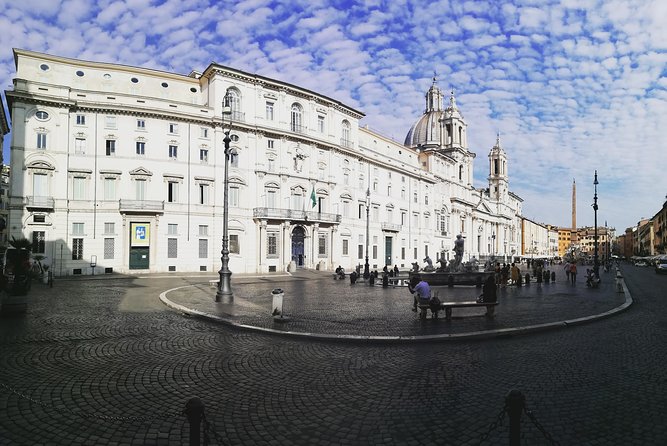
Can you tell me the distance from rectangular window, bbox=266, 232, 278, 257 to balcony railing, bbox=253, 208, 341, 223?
186cm

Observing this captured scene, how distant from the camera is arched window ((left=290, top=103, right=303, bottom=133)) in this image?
42.7 meters

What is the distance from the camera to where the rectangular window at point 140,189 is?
110ft

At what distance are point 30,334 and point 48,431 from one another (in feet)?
19.7

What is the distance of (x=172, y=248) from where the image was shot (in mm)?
34781

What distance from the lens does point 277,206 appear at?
4050 cm

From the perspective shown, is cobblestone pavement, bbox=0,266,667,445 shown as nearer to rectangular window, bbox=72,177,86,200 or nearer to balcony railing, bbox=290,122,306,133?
rectangular window, bbox=72,177,86,200

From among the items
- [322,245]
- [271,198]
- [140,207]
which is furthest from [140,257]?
[322,245]

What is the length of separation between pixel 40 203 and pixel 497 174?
11214cm

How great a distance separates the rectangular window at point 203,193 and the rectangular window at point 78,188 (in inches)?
351

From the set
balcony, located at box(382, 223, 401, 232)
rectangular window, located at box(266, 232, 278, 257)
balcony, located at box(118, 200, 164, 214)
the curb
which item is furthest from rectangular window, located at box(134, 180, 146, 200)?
balcony, located at box(382, 223, 401, 232)

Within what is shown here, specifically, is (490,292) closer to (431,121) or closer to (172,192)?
(172,192)

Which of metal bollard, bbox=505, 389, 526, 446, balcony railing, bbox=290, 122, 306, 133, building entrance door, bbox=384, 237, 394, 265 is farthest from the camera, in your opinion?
building entrance door, bbox=384, 237, 394, 265

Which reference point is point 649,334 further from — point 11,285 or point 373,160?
point 373,160

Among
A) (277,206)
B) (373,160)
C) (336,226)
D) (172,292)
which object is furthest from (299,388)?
(373,160)
